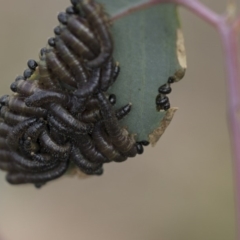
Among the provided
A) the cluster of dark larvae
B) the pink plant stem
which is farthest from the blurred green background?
the pink plant stem

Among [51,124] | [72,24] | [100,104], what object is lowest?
[51,124]

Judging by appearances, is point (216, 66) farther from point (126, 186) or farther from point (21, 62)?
point (21, 62)

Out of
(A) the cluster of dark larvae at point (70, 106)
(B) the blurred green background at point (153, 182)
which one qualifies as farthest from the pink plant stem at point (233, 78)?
(B) the blurred green background at point (153, 182)

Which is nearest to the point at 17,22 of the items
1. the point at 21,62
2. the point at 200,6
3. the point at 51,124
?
the point at 21,62

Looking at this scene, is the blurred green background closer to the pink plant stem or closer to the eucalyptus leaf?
the eucalyptus leaf

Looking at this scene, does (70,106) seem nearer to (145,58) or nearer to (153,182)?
(145,58)

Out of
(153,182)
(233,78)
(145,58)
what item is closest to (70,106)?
(145,58)
